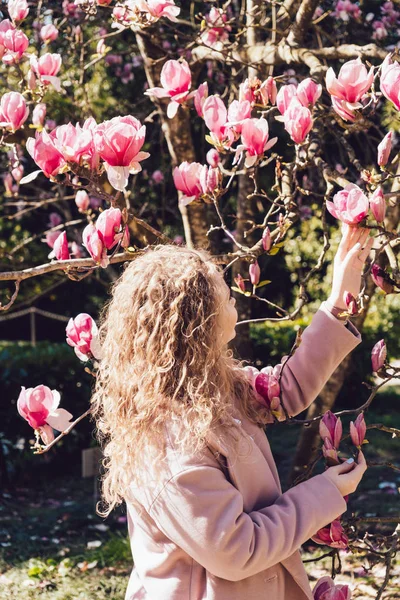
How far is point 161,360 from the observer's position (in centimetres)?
149

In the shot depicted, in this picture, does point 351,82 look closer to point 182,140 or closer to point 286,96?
point 286,96

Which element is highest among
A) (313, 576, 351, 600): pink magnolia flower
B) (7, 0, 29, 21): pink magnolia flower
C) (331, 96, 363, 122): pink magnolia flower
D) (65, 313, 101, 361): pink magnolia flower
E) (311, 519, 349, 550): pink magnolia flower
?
(331, 96, 363, 122): pink magnolia flower

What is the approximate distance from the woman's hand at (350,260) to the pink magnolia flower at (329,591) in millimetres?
593

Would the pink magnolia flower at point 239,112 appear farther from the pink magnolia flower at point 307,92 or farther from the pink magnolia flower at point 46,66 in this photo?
the pink magnolia flower at point 46,66

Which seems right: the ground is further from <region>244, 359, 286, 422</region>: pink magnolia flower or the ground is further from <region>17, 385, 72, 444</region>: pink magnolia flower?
<region>17, 385, 72, 444</region>: pink magnolia flower

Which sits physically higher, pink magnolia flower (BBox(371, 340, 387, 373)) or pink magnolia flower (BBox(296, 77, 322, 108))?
pink magnolia flower (BBox(296, 77, 322, 108))

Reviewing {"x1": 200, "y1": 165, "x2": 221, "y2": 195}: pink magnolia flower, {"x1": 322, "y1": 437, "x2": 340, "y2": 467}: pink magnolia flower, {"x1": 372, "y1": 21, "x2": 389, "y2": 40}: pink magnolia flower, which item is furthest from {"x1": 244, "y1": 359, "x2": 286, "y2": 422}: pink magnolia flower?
{"x1": 372, "y1": 21, "x2": 389, "y2": 40}: pink magnolia flower

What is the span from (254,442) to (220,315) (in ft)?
0.88

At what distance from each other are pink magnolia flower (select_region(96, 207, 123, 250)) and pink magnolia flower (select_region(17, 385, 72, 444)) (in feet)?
1.13

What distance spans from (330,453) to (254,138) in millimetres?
722

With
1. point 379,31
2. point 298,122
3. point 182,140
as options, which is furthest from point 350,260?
point 379,31

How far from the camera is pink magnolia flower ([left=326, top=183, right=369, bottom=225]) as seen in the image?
1457 mm

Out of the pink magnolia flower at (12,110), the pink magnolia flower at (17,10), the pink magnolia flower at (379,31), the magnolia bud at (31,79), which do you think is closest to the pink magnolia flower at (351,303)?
the pink magnolia flower at (12,110)

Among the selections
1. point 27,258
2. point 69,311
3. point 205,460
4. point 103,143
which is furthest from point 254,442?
point 69,311
